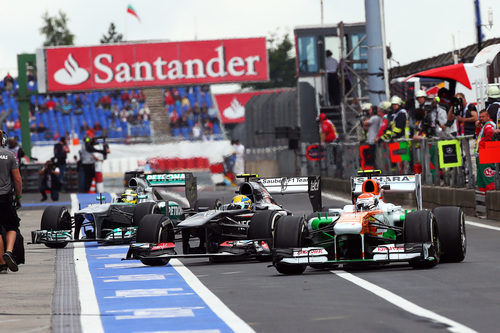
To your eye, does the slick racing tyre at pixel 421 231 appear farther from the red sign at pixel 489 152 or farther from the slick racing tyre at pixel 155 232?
the red sign at pixel 489 152

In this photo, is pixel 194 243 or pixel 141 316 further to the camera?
pixel 194 243

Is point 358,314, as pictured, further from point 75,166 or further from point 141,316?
point 75,166

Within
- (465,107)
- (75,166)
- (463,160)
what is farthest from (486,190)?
(75,166)

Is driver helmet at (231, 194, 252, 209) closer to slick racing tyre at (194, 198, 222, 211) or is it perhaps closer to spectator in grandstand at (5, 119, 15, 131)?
slick racing tyre at (194, 198, 222, 211)

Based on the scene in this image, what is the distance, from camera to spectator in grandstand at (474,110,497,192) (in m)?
21.0

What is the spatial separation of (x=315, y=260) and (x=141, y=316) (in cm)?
335

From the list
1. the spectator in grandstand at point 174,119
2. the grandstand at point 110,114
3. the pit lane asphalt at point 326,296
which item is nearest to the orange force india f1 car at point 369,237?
the pit lane asphalt at point 326,296

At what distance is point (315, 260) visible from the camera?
525 inches

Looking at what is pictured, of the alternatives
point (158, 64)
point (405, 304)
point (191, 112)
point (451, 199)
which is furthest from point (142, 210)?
point (191, 112)

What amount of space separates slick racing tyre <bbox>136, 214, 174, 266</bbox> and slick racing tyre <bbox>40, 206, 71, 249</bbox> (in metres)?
4.10

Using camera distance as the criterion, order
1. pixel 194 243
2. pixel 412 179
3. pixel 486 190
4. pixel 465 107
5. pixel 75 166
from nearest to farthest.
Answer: pixel 412 179
pixel 194 243
pixel 486 190
pixel 465 107
pixel 75 166

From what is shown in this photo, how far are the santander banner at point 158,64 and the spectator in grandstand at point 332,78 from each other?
8.90m

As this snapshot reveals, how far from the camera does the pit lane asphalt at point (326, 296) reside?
30.9 feet

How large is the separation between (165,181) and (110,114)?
52.1 m
